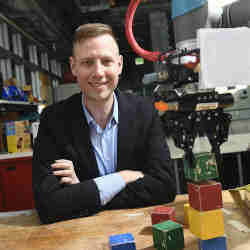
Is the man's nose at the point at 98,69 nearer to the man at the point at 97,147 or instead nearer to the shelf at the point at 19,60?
the man at the point at 97,147

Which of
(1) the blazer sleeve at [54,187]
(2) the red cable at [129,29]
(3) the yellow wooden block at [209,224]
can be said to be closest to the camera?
(3) the yellow wooden block at [209,224]

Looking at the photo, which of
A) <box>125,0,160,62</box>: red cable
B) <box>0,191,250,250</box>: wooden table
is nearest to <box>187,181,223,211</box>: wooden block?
<box>0,191,250,250</box>: wooden table

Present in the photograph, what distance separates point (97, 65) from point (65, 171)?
0.45 metres

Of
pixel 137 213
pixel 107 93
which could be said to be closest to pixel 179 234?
pixel 137 213

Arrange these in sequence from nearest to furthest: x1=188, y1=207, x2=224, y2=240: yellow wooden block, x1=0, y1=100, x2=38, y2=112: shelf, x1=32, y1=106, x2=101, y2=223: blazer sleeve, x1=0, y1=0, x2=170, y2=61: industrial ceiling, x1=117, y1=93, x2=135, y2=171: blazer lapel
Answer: x1=188, y1=207, x2=224, y2=240: yellow wooden block → x1=32, y1=106, x2=101, y2=223: blazer sleeve → x1=117, y1=93, x2=135, y2=171: blazer lapel → x1=0, y1=100, x2=38, y2=112: shelf → x1=0, y1=0, x2=170, y2=61: industrial ceiling

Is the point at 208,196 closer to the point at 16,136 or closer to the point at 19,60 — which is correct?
the point at 16,136

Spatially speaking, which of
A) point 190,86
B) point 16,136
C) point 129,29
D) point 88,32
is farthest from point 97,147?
point 16,136

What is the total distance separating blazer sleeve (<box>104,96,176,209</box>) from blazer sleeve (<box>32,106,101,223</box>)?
11 centimetres

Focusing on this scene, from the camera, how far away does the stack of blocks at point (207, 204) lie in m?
0.63

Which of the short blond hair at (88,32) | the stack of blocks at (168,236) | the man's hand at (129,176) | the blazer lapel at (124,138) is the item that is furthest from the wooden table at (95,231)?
the short blond hair at (88,32)

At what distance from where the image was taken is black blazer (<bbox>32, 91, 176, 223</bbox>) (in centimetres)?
110

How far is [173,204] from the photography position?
42.5 inches

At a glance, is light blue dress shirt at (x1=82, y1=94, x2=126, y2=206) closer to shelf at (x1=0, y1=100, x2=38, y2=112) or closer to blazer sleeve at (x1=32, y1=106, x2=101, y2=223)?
blazer sleeve at (x1=32, y1=106, x2=101, y2=223)

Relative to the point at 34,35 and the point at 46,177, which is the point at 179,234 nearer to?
the point at 46,177
